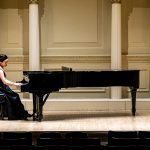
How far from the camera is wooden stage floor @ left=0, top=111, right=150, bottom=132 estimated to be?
6.37 meters

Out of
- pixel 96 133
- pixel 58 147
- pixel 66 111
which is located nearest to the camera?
pixel 58 147

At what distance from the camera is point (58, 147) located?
3.67 meters

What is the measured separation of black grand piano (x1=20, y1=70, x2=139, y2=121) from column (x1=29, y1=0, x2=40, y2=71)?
1446 millimetres

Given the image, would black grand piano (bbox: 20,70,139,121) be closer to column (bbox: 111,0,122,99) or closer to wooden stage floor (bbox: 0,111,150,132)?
wooden stage floor (bbox: 0,111,150,132)

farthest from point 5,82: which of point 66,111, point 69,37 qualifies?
point 69,37

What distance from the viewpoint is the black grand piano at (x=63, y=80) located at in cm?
692

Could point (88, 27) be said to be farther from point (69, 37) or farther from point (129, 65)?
point (129, 65)

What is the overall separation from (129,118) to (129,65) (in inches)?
73.9

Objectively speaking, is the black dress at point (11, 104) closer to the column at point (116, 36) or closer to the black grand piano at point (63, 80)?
the black grand piano at point (63, 80)

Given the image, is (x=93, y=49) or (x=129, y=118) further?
(x=93, y=49)

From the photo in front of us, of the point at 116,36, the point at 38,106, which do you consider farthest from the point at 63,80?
the point at 116,36

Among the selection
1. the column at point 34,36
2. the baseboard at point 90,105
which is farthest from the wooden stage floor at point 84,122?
the column at point 34,36

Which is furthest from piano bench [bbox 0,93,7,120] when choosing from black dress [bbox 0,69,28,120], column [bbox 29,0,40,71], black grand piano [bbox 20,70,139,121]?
column [bbox 29,0,40,71]

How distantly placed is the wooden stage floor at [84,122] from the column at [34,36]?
1.05 metres
